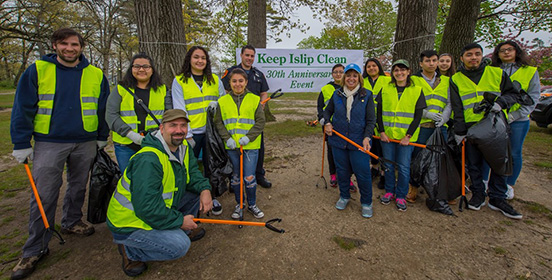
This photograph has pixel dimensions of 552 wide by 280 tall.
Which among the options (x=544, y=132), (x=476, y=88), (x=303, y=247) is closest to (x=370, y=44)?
(x=544, y=132)

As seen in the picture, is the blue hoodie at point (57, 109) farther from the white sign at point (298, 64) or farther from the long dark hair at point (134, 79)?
the white sign at point (298, 64)

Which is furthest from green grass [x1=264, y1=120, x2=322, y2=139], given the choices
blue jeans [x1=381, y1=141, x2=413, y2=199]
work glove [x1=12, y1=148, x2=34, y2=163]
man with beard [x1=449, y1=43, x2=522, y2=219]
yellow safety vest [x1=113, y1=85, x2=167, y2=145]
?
work glove [x1=12, y1=148, x2=34, y2=163]

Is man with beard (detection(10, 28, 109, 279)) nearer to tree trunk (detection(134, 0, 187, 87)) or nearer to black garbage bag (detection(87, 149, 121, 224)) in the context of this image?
black garbage bag (detection(87, 149, 121, 224))

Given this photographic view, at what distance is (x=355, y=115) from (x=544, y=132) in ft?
28.1

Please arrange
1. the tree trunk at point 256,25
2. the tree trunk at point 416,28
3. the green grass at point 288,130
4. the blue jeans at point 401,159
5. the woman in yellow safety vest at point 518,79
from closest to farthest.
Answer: the woman in yellow safety vest at point 518,79
the blue jeans at point 401,159
the tree trunk at point 416,28
the green grass at point 288,130
the tree trunk at point 256,25

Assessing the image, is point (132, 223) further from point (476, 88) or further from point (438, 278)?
point (476, 88)

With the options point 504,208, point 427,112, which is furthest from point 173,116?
point 504,208

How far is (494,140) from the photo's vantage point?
2938 millimetres

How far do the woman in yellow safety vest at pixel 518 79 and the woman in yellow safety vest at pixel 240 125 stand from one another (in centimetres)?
312

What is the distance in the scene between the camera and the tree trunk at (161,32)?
3.86 metres

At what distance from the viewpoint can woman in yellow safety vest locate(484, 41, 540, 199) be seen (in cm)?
311

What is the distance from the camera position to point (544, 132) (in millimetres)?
7773

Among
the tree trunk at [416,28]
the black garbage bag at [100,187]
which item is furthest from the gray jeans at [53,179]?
the tree trunk at [416,28]

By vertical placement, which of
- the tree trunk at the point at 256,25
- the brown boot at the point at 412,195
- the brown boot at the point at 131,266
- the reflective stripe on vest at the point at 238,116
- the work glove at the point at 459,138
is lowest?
the brown boot at the point at 131,266
